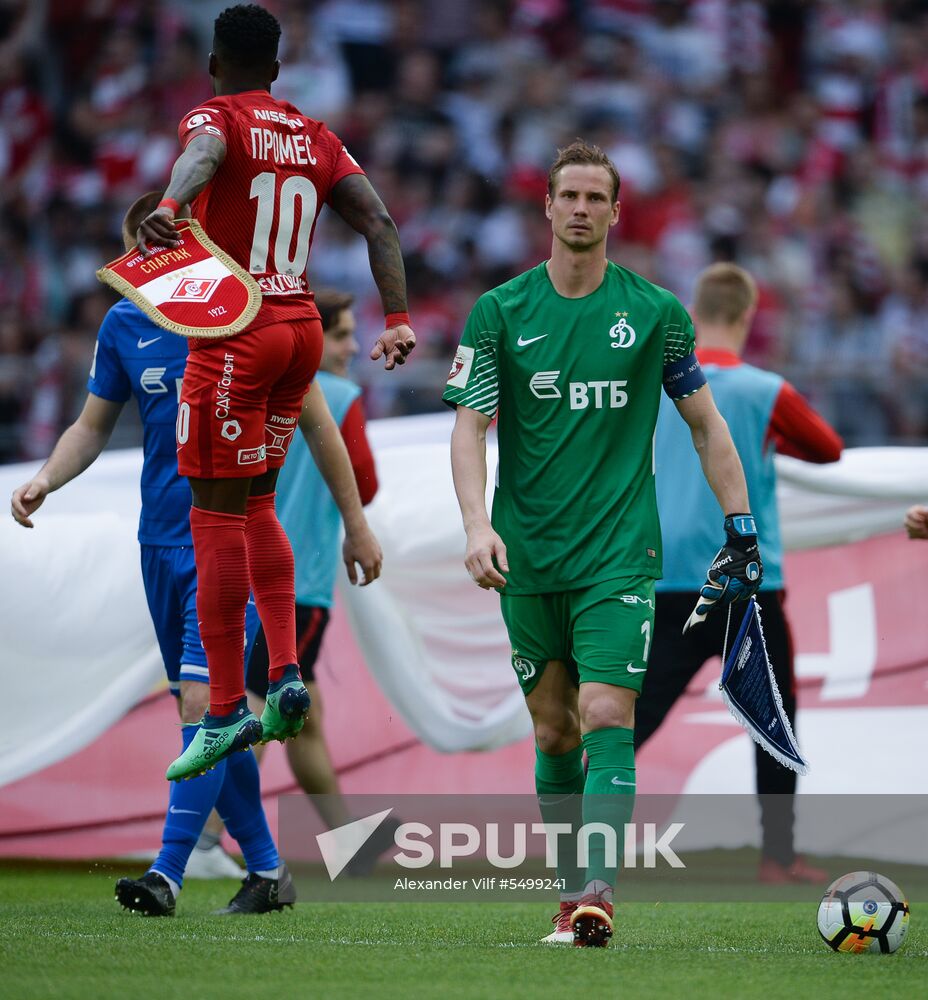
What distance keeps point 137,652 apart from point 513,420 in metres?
2.91

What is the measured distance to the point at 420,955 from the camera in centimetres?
466

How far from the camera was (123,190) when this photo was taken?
559 inches

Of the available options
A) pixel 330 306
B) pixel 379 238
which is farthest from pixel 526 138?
pixel 379 238

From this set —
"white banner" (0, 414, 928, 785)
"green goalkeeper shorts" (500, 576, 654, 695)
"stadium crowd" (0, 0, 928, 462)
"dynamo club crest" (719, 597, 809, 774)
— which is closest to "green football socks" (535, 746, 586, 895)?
"green goalkeeper shorts" (500, 576, 654, 695)

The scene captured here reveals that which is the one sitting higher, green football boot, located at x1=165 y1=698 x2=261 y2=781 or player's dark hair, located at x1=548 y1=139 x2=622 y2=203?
player's dark hair, located at x1=548 y1=139 x2=622 y2=203

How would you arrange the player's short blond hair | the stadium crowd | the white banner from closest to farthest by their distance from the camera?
the player's short blond hair < the white banner < the stadium crowd

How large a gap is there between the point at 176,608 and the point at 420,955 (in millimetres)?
1546

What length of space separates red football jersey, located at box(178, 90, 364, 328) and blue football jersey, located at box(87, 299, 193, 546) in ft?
2.25

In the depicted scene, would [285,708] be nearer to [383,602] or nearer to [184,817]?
[184,817]

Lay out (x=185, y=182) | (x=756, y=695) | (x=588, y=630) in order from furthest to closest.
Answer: (x=756, y=695)
(x=588, y=630)
(x=185, y=182)

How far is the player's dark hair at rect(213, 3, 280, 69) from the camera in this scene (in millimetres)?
4906

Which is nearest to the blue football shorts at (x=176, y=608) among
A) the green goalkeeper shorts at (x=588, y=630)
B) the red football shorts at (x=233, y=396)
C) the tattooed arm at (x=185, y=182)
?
the red football shorts at (x=233, y=396)

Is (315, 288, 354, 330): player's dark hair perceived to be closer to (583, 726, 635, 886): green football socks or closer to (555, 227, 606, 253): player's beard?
(555, 227, 606, 253): player's beard

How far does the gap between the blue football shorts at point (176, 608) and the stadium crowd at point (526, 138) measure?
5761 millimetres
